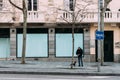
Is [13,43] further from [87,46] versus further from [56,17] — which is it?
[87,46]

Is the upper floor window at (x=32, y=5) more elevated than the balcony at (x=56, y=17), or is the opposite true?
the upper floor window at (x=32, y=5)

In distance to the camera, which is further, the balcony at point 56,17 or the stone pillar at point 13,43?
the stone pillar at point 13,43

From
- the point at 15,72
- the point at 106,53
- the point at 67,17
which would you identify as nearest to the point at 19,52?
the point at 67,17

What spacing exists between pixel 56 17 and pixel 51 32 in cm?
159

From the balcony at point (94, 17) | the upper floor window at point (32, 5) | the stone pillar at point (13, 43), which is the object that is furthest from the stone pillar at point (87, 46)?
the stone pillar at point (13, 43)

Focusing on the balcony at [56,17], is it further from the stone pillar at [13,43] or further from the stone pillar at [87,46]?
the stone pillar at [87,46]

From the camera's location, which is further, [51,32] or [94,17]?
[51,32]

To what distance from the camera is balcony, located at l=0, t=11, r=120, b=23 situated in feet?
124

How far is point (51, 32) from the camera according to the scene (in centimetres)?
3897

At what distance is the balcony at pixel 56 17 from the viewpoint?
3788 cm

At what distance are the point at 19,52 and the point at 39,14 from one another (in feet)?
14.4

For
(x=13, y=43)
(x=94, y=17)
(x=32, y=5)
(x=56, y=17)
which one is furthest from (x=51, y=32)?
(x=94, y=17)

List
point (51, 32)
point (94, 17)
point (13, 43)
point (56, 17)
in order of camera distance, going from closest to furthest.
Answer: point (94, 17) → point (56, 17) → point (51, 32) → point (13, 43)

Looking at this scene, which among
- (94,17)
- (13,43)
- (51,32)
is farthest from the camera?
(13,43)
